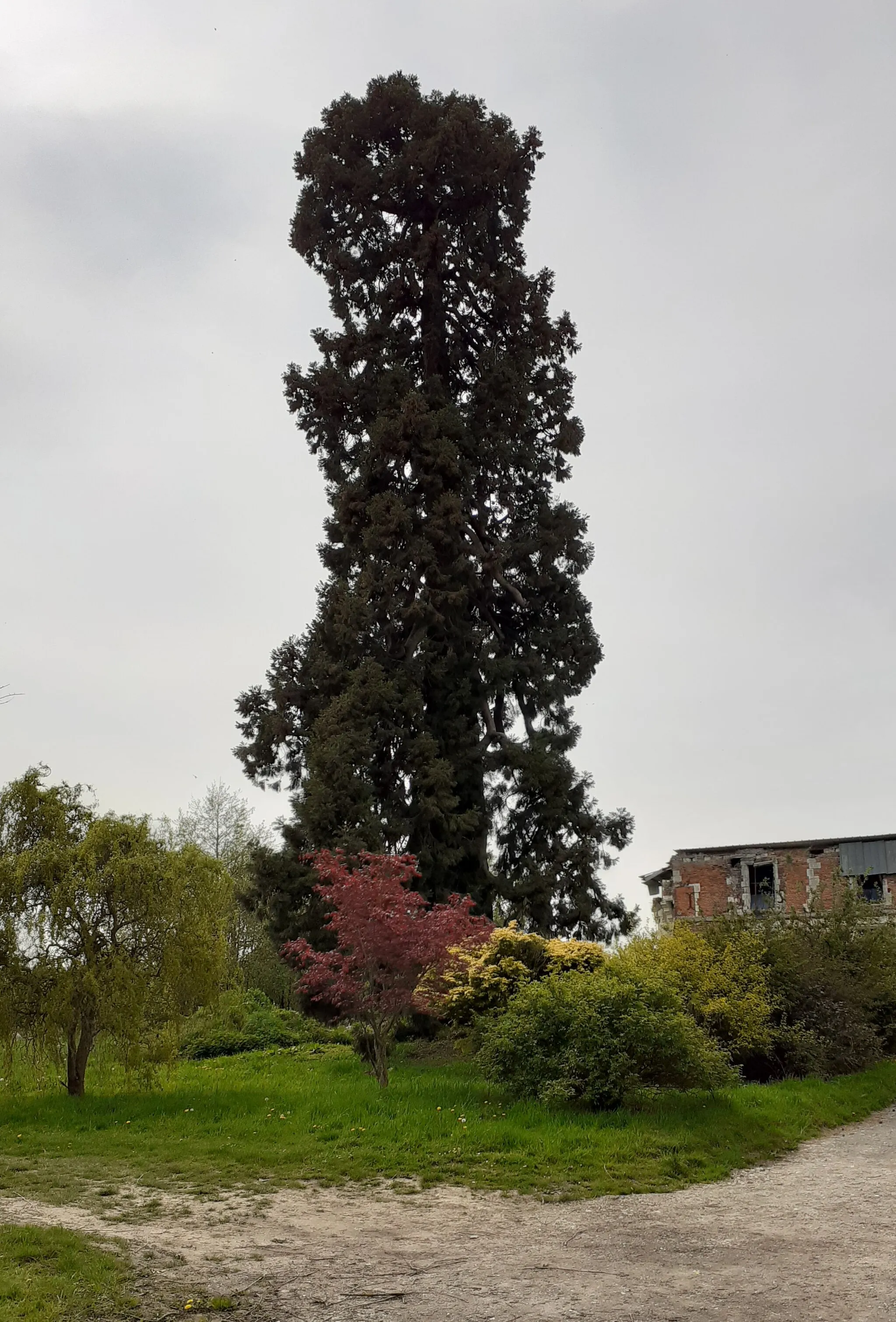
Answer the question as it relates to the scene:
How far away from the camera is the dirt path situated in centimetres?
629

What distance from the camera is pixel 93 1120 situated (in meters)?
13.2

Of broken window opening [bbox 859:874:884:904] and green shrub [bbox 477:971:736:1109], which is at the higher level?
broken window opening [bbox 859:874:884:904]

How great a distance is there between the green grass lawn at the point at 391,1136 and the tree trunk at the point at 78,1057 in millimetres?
211

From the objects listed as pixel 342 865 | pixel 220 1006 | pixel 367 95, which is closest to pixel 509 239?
pixel 367 95

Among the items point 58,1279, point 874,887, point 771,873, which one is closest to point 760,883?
point 771,873

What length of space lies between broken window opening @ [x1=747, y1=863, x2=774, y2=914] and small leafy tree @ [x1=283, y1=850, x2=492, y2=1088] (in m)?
20.6

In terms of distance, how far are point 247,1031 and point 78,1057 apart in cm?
818

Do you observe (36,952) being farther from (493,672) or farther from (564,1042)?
(493,672)

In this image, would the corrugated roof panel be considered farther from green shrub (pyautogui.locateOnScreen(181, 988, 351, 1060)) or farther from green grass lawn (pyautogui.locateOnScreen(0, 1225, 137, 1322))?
green grass lawn (pyautogui.locateOnScreen(0, 1225, 137, 1322))

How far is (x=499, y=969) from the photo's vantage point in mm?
15883

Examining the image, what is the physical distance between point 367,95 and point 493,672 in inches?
621

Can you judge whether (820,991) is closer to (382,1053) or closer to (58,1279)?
(382,1053)

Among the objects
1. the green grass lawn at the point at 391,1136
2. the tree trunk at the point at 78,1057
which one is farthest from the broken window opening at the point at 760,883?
the tree trunk at the point at 78,1057

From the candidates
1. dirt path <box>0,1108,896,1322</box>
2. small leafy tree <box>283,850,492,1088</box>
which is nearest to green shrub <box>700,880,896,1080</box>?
small leafy tree <box>283,850,492,1088</box>
